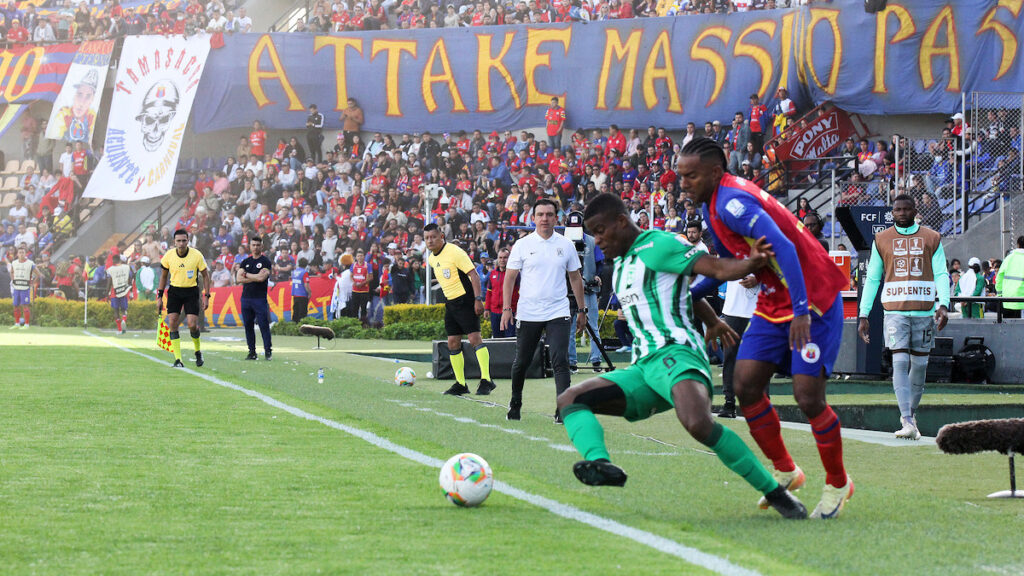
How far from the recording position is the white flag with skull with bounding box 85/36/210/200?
4144 cm

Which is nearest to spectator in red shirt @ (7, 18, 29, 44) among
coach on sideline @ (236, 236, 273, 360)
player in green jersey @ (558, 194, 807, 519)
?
coach on sideline @ (236, 236, 273, 360)

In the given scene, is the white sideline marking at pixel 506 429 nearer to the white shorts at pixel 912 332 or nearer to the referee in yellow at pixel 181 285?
the white shorts at pixel 912 332

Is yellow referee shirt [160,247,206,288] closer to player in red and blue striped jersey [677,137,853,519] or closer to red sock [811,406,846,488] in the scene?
player in red and blue striped jersey [677,137,853,519]

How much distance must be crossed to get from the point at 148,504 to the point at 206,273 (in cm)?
1327

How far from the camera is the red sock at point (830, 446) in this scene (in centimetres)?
646

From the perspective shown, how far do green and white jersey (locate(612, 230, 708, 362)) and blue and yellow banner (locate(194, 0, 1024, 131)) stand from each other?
22.3 metres

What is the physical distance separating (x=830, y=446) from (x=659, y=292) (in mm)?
1225

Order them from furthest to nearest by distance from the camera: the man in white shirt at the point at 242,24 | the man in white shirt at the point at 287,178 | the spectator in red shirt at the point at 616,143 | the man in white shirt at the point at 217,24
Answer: the man in white shirt at the point at 242,24, the man in white shirt at the point at 217,24, the man in white shirt at the point at 287,178, the spectator in red shirt at the point at 616,143

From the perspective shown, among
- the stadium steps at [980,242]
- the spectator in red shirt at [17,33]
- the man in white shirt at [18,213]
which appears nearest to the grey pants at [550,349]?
the stadium steps at [980,242]

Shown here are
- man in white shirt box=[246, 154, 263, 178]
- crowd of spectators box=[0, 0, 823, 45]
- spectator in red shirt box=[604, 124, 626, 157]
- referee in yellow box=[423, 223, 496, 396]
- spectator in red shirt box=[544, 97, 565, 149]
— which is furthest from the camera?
man in white shirt box=[246, 154, 263, 178]

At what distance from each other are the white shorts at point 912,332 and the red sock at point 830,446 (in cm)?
456

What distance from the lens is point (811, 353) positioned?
6.43 meters

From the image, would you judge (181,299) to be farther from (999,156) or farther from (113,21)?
(113,21)

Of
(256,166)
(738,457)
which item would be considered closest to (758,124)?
(256,166)
